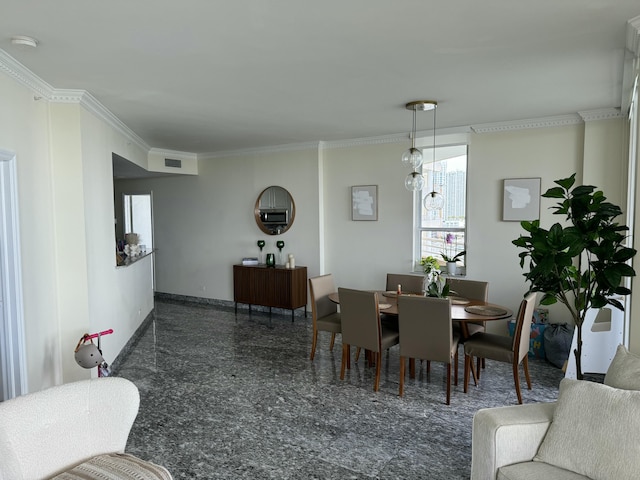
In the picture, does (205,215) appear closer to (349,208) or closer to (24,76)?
(349,208)

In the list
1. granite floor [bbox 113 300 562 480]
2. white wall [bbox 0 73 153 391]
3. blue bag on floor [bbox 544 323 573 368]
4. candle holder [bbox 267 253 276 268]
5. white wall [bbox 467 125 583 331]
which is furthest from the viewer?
candle holder [bbox 267 253 276 268]

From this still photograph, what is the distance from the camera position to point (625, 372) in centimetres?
210

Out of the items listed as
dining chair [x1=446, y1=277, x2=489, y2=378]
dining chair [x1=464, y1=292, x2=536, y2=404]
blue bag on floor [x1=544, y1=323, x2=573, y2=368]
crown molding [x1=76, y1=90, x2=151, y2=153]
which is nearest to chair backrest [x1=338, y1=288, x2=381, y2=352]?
dining chair [x1=464, y1=292, x2=536, y2=404]

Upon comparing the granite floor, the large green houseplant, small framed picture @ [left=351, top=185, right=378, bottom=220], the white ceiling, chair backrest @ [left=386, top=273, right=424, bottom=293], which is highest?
the white ceiling

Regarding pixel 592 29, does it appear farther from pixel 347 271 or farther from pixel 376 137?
pixel 347 271

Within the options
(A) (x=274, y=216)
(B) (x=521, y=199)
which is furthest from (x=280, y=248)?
(B) (x=521, y=199)

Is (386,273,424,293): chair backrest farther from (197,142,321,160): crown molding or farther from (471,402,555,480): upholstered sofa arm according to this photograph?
(471,402,555,480): upholstered sofa arm

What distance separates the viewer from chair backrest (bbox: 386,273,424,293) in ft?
16.1

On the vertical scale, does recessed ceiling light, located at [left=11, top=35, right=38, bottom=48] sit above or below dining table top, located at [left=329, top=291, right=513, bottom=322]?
above

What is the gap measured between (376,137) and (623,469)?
4.79 m

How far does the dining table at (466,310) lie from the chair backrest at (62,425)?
237cm

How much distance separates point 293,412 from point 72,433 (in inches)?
71.8

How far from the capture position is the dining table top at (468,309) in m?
3.59

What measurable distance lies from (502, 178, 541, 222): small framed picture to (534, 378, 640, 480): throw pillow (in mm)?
3309
